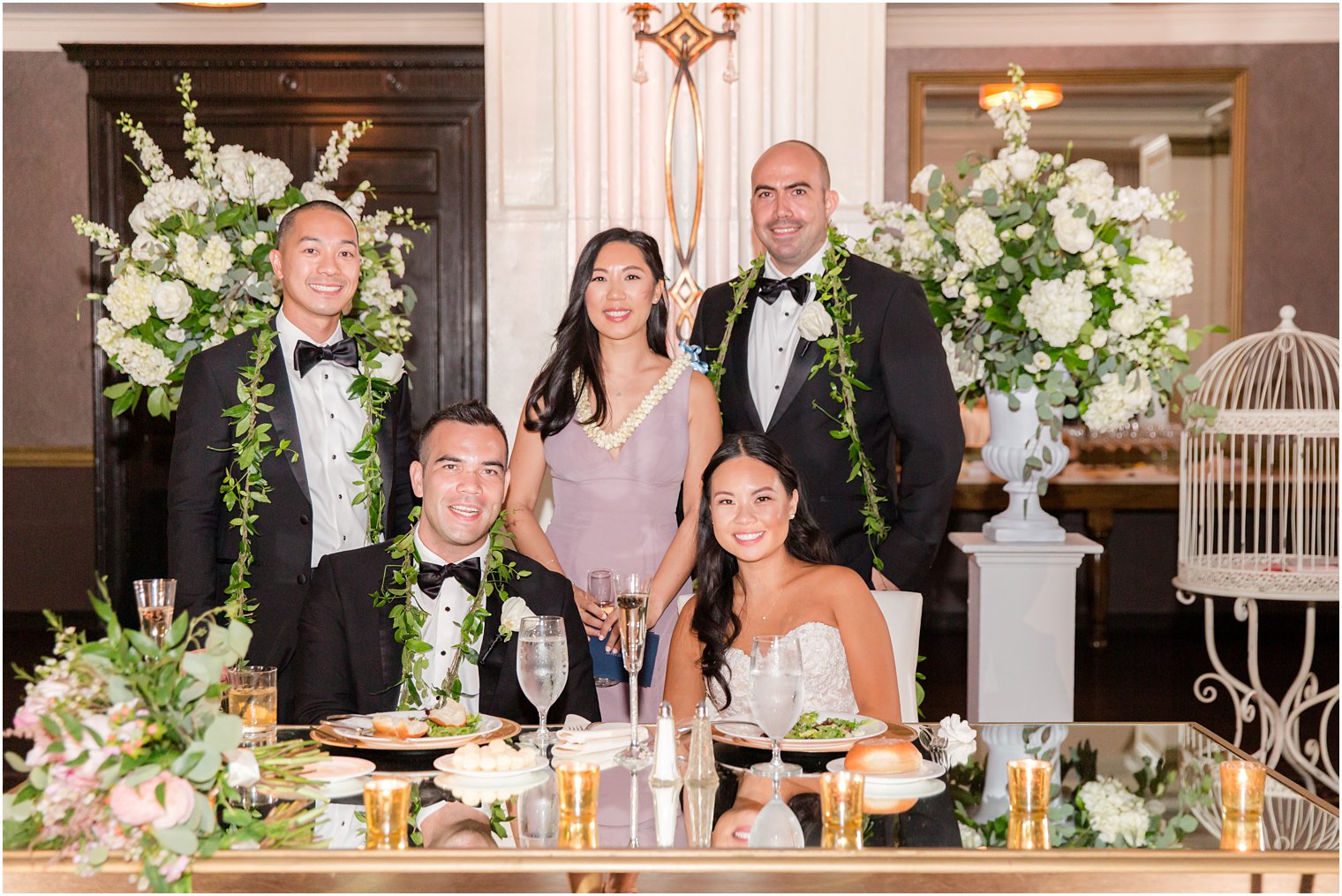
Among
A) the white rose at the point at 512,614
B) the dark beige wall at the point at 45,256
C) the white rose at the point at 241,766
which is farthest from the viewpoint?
the dark beige wall at the point at 45,256

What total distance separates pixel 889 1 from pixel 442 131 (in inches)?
111

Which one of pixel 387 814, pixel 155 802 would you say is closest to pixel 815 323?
pixel 387 814

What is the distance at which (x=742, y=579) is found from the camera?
3.09 meters

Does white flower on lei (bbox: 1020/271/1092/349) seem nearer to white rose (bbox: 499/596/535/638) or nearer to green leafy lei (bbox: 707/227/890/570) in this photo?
green leafy lei (bbox: 707/227/890/570)

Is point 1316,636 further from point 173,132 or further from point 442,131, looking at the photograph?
point 173,132

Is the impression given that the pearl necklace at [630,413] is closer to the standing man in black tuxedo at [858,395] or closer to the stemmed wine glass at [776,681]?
the standing man in black tuxedo at [858,395]

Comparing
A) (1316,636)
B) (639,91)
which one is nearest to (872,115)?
(639,91)

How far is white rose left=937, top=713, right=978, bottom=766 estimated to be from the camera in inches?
89.7

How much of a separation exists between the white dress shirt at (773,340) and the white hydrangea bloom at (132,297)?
183cm

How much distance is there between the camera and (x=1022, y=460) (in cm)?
429

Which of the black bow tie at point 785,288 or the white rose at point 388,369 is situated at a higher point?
the black bow tie at point 785,288

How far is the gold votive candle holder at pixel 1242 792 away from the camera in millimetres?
1951

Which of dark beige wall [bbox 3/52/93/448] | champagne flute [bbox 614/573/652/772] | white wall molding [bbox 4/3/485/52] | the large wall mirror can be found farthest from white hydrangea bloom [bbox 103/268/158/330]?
the large wall mirror

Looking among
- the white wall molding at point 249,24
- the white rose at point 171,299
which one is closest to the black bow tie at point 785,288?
the white rose at point 171,299
